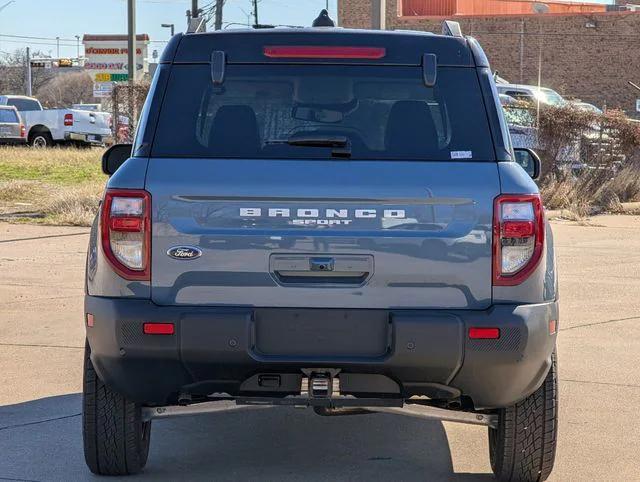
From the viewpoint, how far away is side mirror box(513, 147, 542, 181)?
6419 millimetres

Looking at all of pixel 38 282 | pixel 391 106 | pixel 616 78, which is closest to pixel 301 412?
pixel 391 106

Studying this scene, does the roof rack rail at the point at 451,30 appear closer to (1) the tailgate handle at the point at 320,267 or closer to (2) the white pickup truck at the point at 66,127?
(1) the tailgate handle at the point at 320,267

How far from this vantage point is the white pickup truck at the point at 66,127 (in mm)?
38906

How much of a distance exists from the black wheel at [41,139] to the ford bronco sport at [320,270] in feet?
115

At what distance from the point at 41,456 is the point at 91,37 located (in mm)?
47919

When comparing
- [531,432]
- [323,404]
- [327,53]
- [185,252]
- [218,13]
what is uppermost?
[218,13]

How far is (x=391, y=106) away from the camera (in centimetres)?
534

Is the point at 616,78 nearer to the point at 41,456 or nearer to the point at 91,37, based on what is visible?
the point at 91,37

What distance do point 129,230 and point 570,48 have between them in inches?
2204

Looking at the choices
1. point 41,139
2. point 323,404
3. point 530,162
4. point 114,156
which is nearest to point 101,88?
point 41,139

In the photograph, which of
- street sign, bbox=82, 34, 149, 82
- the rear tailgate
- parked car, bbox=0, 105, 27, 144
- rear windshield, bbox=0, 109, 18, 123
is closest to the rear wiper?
the rear tailgate

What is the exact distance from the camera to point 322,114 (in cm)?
539

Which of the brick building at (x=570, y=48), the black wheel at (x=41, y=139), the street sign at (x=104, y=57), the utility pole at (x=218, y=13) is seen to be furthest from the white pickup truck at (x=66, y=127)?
the brick building at (x=570, y=48)

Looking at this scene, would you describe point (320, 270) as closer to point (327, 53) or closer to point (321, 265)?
point (321, 265)
